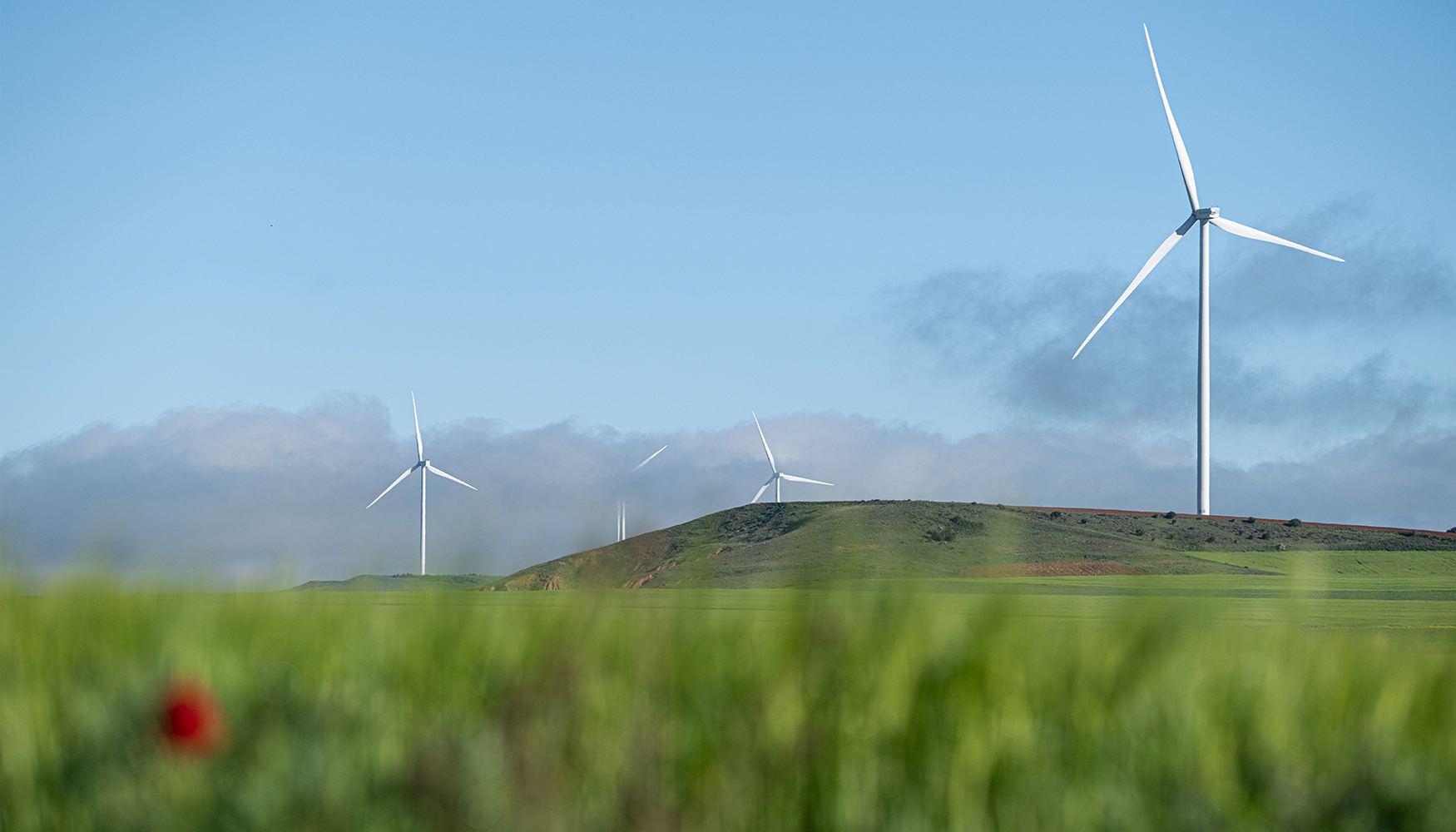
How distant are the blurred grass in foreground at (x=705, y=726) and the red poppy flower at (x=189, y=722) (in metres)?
0.40

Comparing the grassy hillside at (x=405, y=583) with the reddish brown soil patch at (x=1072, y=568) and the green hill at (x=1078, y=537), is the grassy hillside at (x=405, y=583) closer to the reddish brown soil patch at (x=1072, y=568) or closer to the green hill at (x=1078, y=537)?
the green hill at (x=1078, y=537)

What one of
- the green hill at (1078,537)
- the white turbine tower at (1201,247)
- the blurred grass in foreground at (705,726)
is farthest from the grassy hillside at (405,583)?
the white turbine tower at (1201,247)

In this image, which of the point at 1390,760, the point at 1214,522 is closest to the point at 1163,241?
the point at 1214,522

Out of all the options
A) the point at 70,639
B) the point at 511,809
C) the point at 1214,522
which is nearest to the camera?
the point at 511,809

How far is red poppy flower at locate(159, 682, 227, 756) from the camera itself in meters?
3.90

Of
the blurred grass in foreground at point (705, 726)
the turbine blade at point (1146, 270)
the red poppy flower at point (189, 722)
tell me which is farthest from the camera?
the turbine blade at point (1146, 270)

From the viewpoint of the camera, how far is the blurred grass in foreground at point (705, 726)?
449cm

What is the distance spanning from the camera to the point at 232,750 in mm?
4641

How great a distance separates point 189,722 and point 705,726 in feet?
7.75

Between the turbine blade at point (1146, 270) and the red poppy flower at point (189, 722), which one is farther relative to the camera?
the turbine blade at point (1146, 270)

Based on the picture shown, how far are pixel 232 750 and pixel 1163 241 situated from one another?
53.6m

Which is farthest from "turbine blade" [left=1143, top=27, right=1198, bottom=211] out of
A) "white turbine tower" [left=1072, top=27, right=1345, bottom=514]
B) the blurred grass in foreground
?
the blurred grass in foreground

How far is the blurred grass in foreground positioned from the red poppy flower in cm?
40

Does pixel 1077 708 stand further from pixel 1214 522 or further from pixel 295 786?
pixel 1214 522
